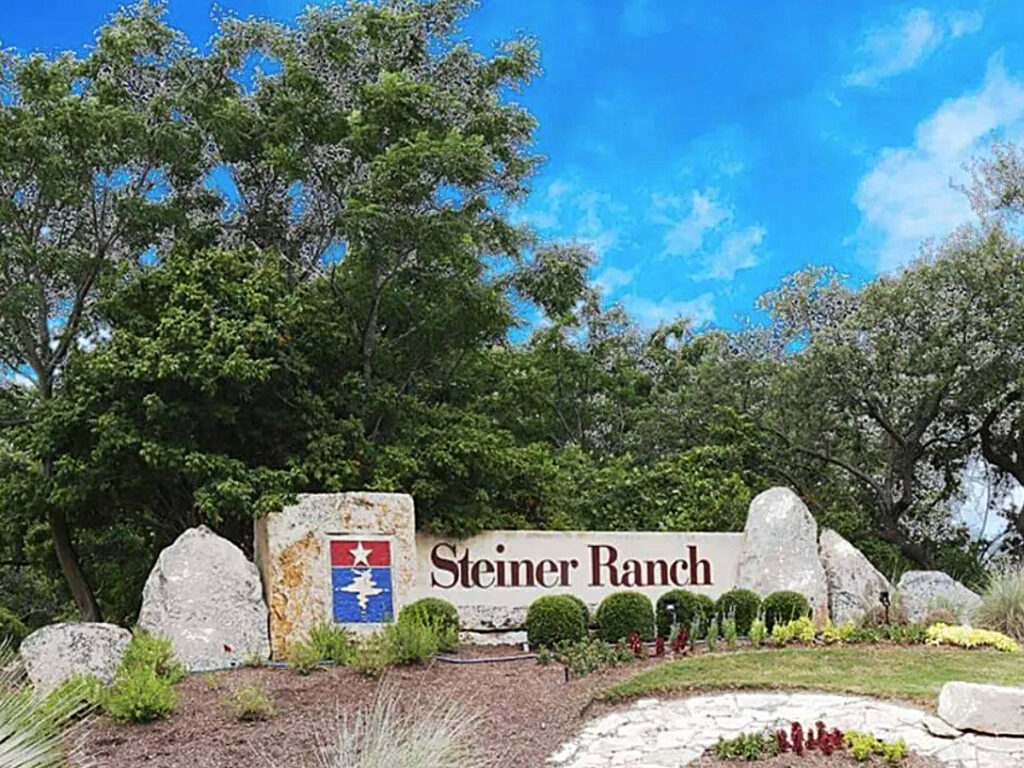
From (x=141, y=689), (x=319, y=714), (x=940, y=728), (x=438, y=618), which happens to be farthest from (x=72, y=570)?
(x=940, y=728)

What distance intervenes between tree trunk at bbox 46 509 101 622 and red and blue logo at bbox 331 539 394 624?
187 inches

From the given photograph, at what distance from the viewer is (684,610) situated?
445 inches

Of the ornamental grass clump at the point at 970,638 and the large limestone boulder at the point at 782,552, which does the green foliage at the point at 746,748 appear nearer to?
the ornamental grass clump at the point at 970,638

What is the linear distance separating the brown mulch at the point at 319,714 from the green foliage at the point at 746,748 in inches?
41.3

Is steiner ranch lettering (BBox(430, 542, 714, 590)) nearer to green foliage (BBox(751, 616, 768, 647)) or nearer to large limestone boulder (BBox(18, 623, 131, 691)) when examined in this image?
green foliage (BBox(751, 616, 768, 647))

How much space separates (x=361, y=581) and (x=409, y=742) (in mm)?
4849

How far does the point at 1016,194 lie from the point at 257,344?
12.9m

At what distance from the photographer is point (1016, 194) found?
17.7 m

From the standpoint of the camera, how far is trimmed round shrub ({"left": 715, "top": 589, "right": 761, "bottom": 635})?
37.5 ft

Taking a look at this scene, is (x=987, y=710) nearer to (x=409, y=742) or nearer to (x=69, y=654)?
(x=409, y=742)

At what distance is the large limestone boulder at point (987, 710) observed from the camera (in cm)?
757

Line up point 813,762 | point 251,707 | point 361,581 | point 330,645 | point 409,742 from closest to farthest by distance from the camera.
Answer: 1. point 409,742
2. point 813,762
3. point 251,707
4. point 330,645
5. point 361,581

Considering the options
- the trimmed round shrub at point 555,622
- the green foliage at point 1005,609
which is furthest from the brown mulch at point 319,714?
the green foliage at point 1005,609

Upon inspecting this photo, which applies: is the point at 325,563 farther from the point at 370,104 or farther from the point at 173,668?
the point at 370,104
